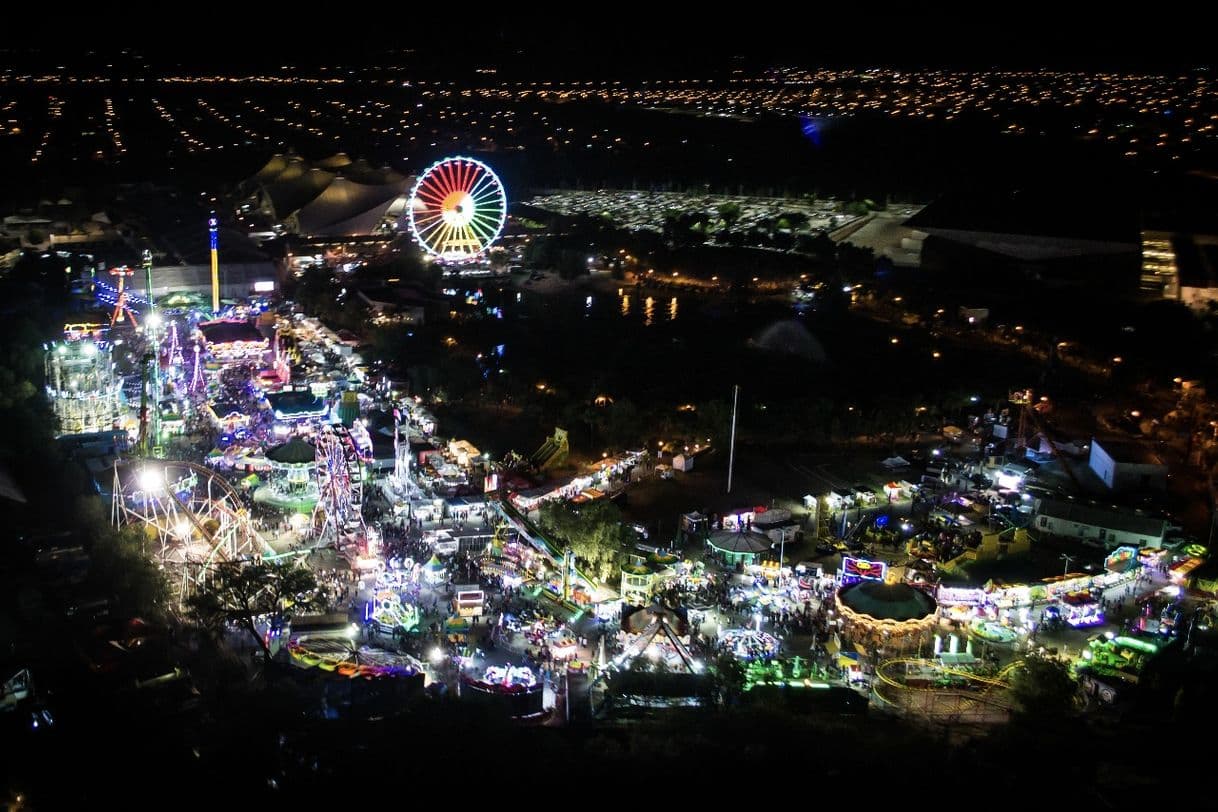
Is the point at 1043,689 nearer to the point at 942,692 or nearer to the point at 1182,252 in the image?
the point at 942,692

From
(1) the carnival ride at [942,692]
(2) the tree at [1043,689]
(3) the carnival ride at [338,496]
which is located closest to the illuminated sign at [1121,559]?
(1) the carnival ride at [942,692]

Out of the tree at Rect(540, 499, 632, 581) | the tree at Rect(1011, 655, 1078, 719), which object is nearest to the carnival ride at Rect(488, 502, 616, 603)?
the tree at Rect(540, 499, 632, 581)

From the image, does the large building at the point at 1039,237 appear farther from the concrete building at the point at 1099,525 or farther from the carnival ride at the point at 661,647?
the carnival ride at the point at 661,647

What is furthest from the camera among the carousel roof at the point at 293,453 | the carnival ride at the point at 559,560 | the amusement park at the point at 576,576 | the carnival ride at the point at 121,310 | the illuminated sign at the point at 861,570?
the carnival ride at the point at 121,310

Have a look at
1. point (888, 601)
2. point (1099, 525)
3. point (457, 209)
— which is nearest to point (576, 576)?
point (888, 601)

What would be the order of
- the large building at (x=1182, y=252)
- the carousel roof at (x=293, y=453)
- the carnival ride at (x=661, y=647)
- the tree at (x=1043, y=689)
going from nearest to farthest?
1. the tree at (x=1043, y=689)
2. the carnival ride at (x=661, y=647)
3. the carousel roof at (x=293, y=453)
4. the large building at (x=1182, y=252)

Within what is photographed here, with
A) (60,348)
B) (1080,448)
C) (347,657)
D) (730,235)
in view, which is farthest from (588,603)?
(730,235)
